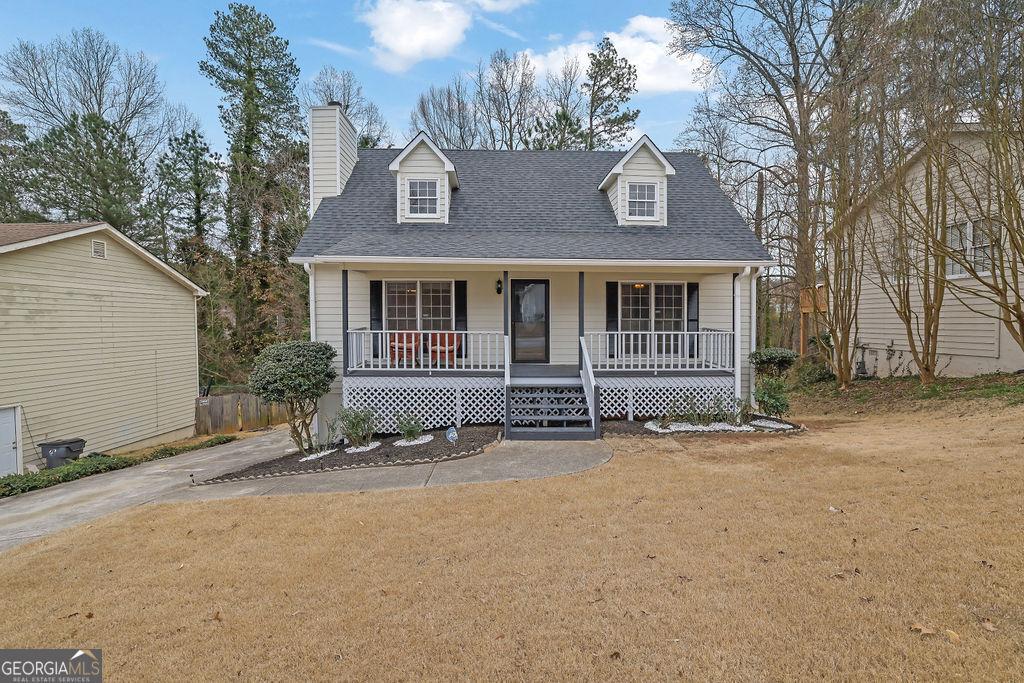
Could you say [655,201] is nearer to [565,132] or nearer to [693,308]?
[693,308]

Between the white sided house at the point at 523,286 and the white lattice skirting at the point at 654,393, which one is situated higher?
the white sided house at the point at 523,286

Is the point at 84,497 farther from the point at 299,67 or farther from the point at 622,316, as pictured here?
the point at 299,67

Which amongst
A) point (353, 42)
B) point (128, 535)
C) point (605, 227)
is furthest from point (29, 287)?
point (353, 42)

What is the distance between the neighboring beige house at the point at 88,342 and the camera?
11414 millimetres

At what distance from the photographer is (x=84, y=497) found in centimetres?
788

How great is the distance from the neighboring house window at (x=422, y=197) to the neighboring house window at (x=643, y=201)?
16.7ft

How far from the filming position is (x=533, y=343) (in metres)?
12.0

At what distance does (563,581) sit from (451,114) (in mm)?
28420

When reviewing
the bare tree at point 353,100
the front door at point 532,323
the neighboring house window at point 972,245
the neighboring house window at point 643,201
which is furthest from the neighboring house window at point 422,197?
the bare tree at point 353,100

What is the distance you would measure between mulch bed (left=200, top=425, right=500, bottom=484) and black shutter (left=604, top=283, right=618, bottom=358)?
4.13 m

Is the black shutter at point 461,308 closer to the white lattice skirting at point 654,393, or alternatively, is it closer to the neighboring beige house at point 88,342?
the white lattice skirting at point 654,393

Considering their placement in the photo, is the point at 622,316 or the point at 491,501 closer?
the point at 491,501

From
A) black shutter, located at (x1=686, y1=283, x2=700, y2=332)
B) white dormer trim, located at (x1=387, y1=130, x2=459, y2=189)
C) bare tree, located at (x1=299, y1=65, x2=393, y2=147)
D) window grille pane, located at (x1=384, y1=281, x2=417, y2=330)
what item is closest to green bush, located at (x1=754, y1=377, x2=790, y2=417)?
black shutter, located at (x1=686, y1=283, x2=700, y2=332)

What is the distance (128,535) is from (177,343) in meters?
13.9
